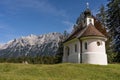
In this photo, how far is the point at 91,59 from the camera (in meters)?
37.0

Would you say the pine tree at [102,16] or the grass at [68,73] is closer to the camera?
the grass at [68,73]

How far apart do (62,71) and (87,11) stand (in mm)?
18769

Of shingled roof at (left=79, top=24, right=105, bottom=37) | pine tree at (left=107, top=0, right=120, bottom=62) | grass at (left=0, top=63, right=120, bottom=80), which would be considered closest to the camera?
grass at (left=0, top=63, right=120, bottom=80)

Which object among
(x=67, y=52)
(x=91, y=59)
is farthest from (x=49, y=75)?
(x=67, y=52)

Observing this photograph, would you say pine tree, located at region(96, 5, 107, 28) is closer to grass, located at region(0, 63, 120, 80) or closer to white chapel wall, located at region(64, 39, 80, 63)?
white chapel wall, located at region(64, 39, 80, 63)

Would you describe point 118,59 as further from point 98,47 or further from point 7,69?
point 7,69

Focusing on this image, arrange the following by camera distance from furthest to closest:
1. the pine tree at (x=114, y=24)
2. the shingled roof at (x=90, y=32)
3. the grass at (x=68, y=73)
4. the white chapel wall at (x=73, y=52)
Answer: the pine tree at (x=114, y=24)
the white chapel wall at (x=73, y=52)
the shingled roof at (x=90, y=32)
the grass at (x=68, y=73)

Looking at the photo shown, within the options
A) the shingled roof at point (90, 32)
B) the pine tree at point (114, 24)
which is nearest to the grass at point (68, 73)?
the shingled roof at point (90, 32)

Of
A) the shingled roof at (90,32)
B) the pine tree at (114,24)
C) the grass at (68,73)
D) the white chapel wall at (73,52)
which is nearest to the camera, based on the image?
the grass at (68,73)

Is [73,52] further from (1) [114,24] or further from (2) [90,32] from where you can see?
(1) [114,24]

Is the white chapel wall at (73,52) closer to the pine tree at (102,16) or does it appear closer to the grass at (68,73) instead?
the grass at (68,73)

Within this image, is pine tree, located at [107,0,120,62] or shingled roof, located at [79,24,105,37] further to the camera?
pine tree, located at [107,0,120,62]

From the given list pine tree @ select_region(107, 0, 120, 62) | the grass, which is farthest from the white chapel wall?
pine tree @ select_region(107, 0, 120, 62)

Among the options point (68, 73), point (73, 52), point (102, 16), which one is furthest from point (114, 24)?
point (68, 73)
